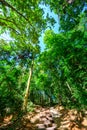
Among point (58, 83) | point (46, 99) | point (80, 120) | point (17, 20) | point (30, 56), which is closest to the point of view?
point (17, 20)

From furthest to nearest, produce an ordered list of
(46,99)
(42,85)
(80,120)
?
(46,99), (42,85), (80,120)

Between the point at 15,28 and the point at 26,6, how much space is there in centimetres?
150

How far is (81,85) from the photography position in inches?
400

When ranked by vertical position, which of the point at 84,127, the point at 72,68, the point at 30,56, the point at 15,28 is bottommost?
the point at 84,127

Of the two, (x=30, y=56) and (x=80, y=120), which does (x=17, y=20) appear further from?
(x=30, y=56)

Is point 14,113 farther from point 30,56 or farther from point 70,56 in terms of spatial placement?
point 30,56

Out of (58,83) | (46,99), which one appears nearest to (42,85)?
(46,99)

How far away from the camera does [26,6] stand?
26.7 feet

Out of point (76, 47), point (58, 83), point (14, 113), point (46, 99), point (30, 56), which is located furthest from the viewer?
point (46, 99)

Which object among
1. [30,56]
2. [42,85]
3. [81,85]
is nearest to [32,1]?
[81,85]

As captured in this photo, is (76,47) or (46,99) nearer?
(76,47)

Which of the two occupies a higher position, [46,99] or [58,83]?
[46,99]

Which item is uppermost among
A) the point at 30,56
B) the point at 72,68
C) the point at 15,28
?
the point at 30,56

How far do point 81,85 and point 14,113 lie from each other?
4.69 metres
